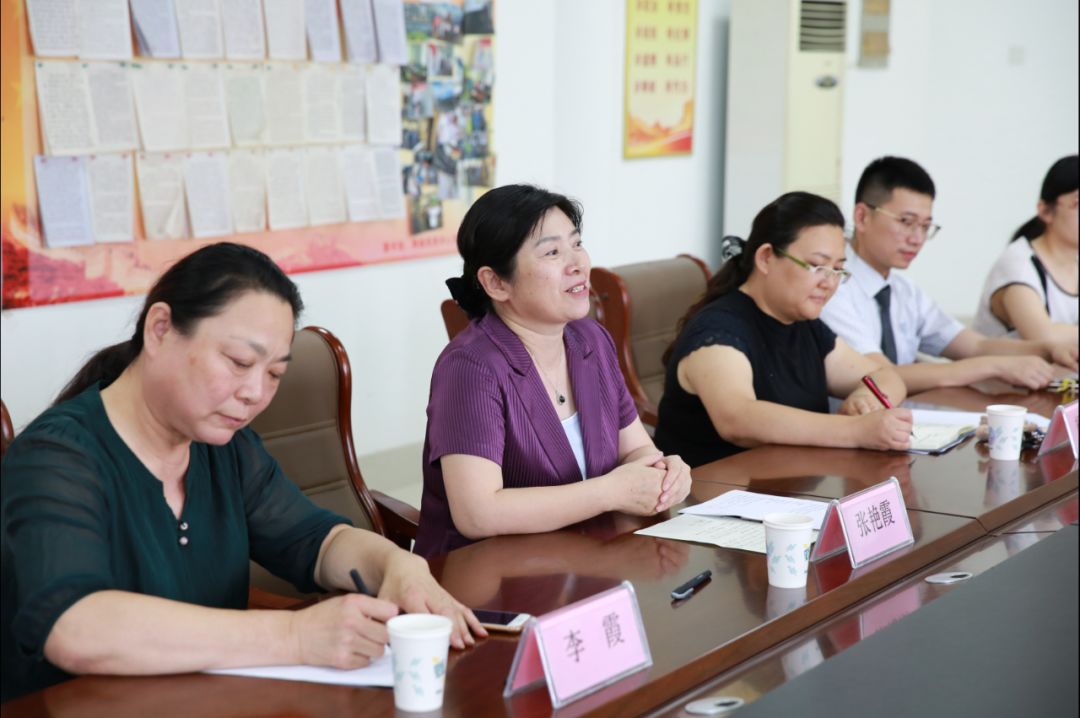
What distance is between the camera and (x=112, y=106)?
3.48 m

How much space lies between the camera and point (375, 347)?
Answer: 14.4ft

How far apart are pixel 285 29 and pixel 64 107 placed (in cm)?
83

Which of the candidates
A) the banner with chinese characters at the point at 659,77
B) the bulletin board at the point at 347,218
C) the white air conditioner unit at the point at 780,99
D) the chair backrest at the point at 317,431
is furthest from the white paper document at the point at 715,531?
the white air conditioner unit at the point at 780,99

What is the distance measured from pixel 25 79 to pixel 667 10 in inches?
129

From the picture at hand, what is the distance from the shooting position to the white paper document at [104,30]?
11.1 ft

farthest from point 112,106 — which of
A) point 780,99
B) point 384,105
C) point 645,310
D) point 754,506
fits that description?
point 780,99

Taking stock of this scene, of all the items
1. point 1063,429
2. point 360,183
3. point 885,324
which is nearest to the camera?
point 1063,429

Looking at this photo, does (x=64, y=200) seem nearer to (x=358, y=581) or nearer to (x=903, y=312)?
(x=358, y=581)

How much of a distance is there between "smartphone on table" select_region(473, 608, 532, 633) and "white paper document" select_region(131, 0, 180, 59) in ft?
8.08

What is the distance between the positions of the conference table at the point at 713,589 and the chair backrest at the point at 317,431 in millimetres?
703

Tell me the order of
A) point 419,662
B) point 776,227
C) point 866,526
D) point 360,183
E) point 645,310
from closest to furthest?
point 419,662, point 866,526, point 776,227, point 645,310, point 360,183

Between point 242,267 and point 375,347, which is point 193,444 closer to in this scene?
point 242,267

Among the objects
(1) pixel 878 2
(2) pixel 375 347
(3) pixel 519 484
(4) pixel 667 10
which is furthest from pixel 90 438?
(1) pixel 878 2

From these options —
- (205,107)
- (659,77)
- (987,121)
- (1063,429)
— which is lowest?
(1063,429)
